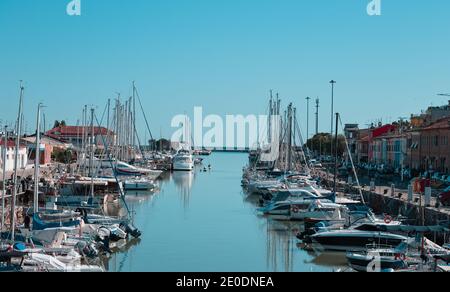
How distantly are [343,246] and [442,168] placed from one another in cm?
3213

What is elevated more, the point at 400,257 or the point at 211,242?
the point at 400,257

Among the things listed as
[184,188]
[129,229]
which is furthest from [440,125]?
[129,229]

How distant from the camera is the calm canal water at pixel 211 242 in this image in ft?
68.5

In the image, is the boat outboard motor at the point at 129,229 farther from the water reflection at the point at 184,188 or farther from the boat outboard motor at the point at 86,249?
the water reflection at the point at 184,188

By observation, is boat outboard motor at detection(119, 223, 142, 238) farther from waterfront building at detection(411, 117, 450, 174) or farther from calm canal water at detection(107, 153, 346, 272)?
waterfront building at detection(411, 117, 450, 174)

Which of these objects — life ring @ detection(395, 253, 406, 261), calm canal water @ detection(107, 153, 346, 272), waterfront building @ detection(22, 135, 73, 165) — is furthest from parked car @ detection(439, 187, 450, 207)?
waterfront building @ detection(22, 135, 73, 165)

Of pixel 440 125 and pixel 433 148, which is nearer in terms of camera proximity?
pixel 440 125

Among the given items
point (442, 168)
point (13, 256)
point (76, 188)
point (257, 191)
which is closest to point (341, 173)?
point (442, 168)

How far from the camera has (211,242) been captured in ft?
84.7

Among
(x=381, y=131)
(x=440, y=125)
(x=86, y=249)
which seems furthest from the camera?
(x=381, y=131)

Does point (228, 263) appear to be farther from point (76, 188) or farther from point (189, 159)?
point (189, 159)

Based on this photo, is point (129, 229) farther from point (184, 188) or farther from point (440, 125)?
point (440, 125)

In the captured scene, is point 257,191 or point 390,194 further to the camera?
point 257,191

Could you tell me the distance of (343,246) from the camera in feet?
74.0
